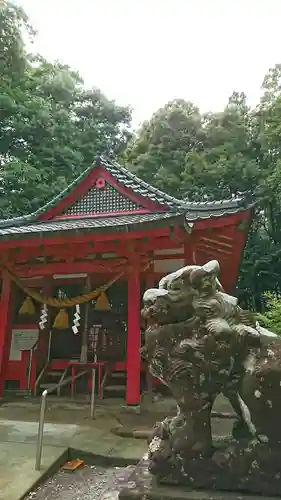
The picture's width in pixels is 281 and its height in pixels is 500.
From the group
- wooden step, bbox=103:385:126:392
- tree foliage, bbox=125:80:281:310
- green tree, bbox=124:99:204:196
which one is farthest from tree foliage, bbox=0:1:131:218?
wooden step, bbox=103:385:126:392

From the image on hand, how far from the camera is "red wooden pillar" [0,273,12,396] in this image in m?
7.00

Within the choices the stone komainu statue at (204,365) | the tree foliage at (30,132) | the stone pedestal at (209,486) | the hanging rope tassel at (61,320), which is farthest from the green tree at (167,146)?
the stone pedestal at (209,486)

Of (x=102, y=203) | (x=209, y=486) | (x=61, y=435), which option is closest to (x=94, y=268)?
(x=102, y=203)

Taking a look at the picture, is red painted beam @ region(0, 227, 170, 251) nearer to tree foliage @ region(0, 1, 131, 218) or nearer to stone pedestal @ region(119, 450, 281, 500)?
stone pedestal @ region(119, 450, 281, 500)

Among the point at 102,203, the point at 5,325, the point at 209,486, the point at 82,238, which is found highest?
the point at 102,203

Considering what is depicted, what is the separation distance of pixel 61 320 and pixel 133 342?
215cm

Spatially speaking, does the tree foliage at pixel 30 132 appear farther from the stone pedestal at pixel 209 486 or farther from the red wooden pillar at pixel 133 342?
the stone pedestal at pixel 209 486

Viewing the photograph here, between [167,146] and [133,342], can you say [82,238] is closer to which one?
[133,342]

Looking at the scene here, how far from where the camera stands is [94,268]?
Result: 7.10 metres

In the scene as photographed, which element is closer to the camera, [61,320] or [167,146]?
[61,320]

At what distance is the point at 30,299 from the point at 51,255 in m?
1.33

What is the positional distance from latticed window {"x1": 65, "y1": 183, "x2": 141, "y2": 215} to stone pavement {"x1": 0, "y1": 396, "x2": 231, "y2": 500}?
3.68 meters

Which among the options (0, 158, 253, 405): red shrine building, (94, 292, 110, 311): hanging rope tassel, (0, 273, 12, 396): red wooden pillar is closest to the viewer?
(0, 158, 253, 405): red shrine building

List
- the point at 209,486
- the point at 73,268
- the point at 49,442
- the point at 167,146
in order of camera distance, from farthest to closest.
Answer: the point at 167,146, the point at 73,268, the point at 49,442, the point at 209,486
